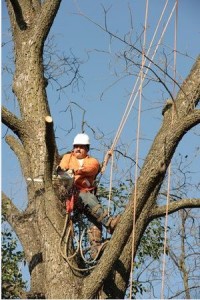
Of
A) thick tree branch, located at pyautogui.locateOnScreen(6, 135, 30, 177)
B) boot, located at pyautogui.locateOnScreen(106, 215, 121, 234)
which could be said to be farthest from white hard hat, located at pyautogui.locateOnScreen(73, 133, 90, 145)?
boot, located at pyautogui.locateOnScreen(106, 215, 121, 234)

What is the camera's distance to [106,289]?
575 cm

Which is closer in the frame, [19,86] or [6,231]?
[19,86]

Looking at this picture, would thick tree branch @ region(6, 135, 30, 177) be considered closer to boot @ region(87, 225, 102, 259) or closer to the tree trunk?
the tree trunk

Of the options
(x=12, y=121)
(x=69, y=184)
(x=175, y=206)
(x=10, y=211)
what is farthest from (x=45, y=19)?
(x=175, y=206)

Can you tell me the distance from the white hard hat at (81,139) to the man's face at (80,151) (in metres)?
0.03

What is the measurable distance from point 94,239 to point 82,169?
1.89 feet

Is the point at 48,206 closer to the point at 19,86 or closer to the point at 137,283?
the point at 19,86

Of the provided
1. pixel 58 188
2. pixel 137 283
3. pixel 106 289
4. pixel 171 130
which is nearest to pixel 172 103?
pixel 171 130

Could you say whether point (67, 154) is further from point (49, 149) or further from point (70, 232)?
point (49, 149)

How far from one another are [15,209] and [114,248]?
120cm

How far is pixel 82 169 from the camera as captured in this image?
20.7 feet

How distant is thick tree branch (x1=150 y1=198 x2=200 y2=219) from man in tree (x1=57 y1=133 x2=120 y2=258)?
0.38m

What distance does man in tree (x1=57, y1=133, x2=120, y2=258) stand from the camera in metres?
6.17

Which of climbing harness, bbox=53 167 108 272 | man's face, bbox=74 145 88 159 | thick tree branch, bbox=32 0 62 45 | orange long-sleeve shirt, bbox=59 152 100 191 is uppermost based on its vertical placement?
thick tree branch, bbox=32 0 62 45
